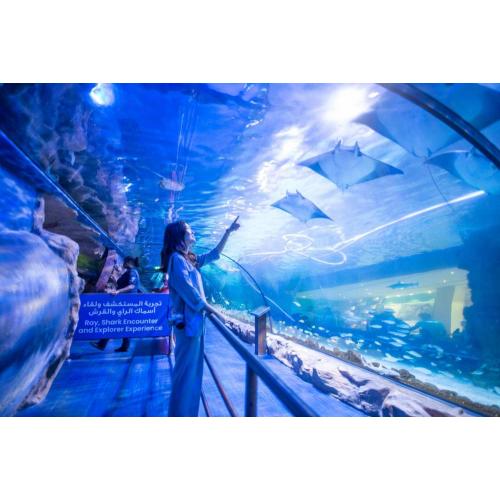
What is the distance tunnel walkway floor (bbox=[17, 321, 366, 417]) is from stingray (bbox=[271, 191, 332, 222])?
2328 millimetres

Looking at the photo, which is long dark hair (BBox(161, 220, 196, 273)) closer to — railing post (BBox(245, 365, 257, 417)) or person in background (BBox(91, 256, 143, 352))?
railing post (BBox(245, 365, 257, 417))

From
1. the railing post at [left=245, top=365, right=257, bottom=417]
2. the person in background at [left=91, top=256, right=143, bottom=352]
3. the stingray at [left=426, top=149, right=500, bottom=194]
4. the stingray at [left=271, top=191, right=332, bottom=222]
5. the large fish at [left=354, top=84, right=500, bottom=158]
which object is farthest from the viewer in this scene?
the stingray at [left=271, top=191, right=332, bottom=222]

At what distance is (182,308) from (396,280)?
346 cm

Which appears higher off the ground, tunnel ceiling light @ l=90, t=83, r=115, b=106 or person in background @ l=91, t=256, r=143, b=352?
tunnel ceiling light @ l=90, t=83, r=115, b=106

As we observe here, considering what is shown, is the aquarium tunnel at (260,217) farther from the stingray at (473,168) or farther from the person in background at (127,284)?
the person in background at (127,284)

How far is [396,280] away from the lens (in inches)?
147

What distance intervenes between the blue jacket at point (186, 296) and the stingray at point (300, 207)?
2.08m

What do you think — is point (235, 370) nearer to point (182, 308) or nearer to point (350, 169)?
point (182, 308)

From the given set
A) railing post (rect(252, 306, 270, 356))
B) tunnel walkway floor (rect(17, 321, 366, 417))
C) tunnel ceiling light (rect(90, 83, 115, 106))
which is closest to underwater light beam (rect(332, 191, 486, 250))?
railing post (rect(252, 306, 270, 356))

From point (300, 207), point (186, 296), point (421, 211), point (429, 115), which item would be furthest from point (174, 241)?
point (421, 211)

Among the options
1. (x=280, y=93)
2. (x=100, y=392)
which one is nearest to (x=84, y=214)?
(x=100, y=392)

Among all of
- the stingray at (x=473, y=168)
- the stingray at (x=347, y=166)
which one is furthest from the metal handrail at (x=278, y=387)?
the stingray at (x=473, y=168)

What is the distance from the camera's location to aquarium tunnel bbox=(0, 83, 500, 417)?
2367 mm

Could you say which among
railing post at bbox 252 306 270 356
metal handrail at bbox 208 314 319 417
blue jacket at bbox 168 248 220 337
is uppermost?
Answer: blue jacket at bbox 168 248 220 337
